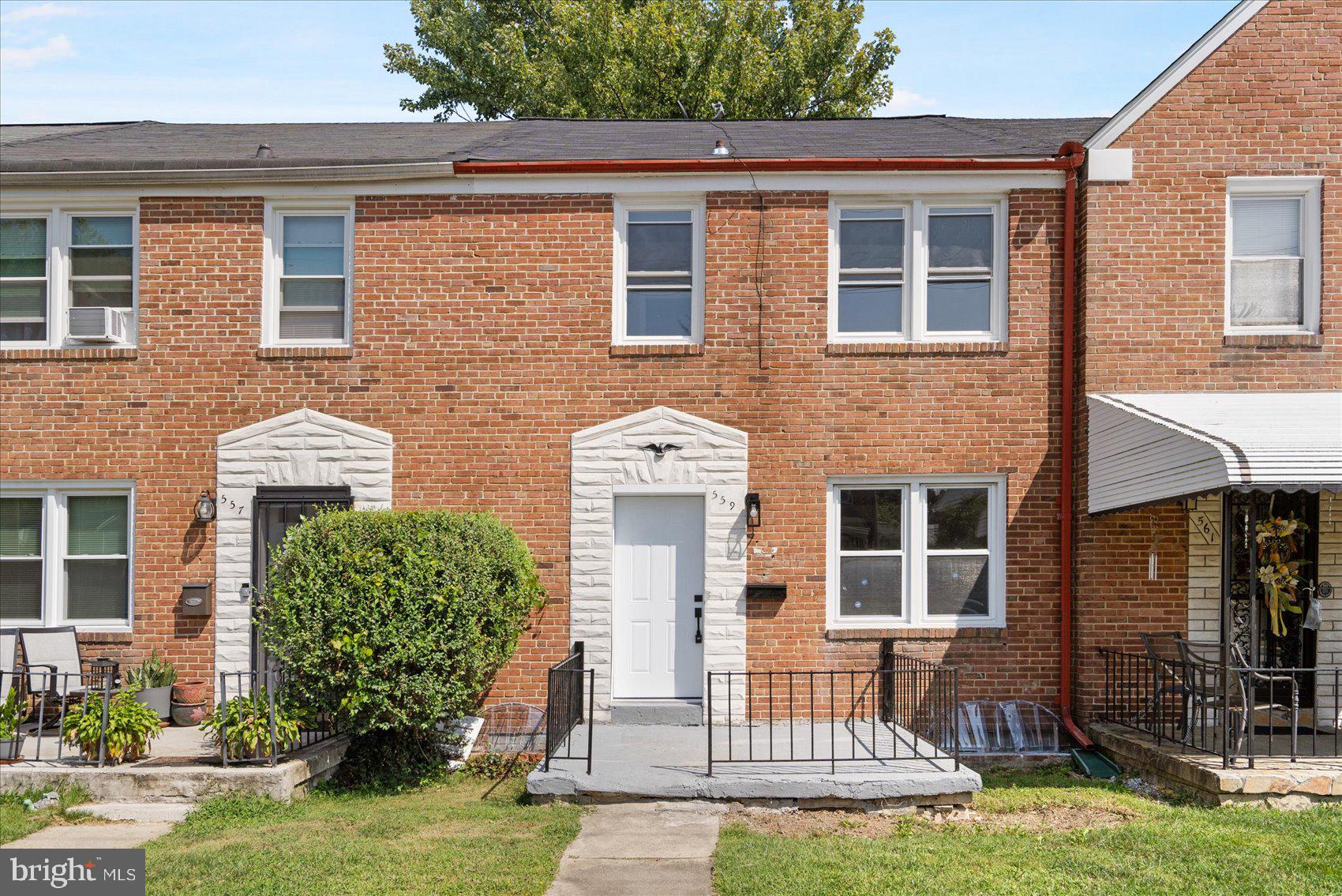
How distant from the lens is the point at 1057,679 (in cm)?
1101

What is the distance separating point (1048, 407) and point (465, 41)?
2000 centimetres

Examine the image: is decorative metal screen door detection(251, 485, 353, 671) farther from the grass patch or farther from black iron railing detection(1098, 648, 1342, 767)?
black iron railing detection(1098, 648, 1342, 767)

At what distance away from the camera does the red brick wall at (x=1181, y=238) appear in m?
10.8

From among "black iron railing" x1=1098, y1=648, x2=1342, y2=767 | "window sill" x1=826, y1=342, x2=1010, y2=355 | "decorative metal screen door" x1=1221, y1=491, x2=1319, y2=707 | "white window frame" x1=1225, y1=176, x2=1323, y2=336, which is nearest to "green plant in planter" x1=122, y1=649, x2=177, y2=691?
"window sill" x1=826, y1=342, x2=1010, y2=355

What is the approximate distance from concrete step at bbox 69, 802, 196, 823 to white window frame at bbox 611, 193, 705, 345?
564cm

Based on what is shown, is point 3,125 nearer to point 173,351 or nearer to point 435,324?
point 173,351

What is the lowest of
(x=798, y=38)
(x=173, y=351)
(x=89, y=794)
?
(x=89, y=794)

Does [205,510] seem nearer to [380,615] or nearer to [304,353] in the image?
[304,353]

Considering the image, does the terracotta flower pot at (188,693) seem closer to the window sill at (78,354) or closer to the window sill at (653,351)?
the window sill at (78,354)

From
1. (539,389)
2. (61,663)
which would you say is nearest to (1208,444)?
(539,389)

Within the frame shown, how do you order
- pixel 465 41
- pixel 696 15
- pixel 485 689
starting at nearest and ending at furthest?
1. pixel 485 689
2. pixel 696 15
3. pixel 465 41

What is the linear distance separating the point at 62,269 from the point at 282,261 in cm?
223

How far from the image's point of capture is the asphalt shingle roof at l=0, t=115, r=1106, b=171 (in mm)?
11219

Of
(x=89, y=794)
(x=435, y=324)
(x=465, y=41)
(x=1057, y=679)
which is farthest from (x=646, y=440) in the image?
(x=465, y=41)
